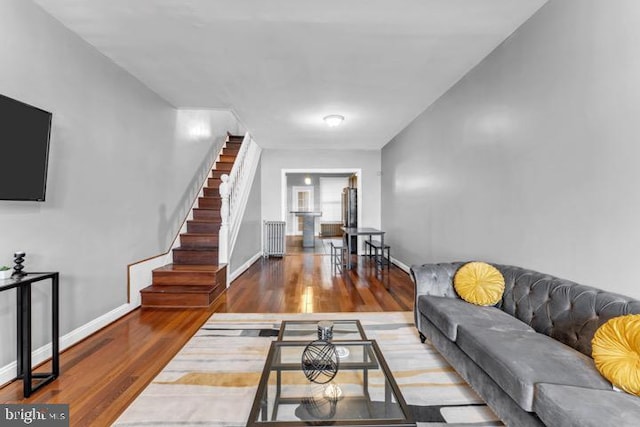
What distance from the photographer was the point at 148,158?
3.87m

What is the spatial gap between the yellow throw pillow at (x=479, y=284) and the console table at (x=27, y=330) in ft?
9.81

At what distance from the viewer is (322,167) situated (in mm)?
7594

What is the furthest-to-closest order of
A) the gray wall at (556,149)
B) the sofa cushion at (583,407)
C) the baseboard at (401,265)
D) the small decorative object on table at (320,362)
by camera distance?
the baseboard at (401,265)
the gray wall at (556,149)
the small decorative object on table at (320,362)
the sofa cushion at (583,407)

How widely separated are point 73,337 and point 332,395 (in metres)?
2.49

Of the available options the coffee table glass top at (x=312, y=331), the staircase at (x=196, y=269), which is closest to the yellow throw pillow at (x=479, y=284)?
the coffee table glass top at (x=312, y=331)

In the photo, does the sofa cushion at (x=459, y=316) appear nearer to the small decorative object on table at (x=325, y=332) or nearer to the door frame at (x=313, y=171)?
the small decorative object on table at (x=325, y=332)

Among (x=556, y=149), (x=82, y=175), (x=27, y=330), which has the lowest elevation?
(x=27, y=330)

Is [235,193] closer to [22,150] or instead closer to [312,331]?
[22,150]

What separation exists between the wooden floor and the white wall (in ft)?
6.32

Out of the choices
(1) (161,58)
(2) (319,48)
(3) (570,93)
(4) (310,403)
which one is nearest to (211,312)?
(4) (310,403)

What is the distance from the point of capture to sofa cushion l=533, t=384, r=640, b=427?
1092mm

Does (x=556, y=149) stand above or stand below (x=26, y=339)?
above

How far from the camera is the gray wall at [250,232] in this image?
5.33 meters

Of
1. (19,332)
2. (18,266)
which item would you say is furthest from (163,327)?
(18,266)
